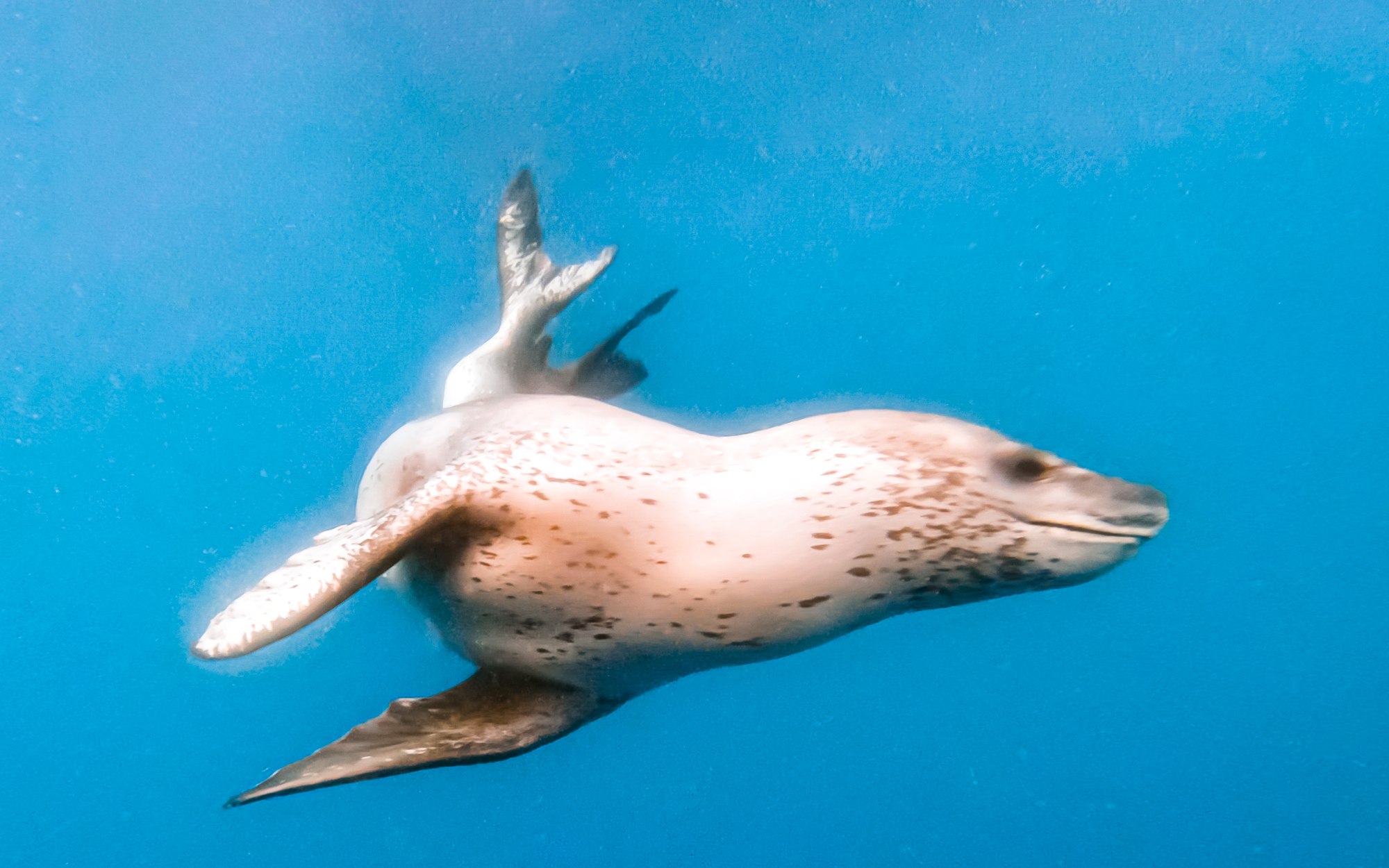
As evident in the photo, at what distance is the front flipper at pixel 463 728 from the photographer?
217 cm

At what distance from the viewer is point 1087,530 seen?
1855mm

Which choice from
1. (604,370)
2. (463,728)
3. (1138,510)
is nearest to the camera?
(1138,510)

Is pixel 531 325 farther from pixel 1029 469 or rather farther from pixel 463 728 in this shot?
pixel 1029 469

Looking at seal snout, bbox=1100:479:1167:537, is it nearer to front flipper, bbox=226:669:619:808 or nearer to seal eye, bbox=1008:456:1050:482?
seal eye, bbox=1008:456:1050:482

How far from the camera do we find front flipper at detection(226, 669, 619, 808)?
2168mm

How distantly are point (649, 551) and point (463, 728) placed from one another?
2.99 feet

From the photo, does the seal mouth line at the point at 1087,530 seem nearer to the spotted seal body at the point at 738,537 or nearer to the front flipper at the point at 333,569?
the spotted seal body at the point at 738,537

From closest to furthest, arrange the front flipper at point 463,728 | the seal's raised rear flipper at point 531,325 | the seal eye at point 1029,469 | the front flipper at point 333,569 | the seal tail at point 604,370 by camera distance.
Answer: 1. the front flipper at point 333,569
2. the seal eye at point 1029,469
3. the front flipper at point 463,728
4. the seal's raised rear flipper at point 531,325
5. the seal tail at point 604,370

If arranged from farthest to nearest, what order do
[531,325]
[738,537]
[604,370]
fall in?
[604,370], [531,325], [738,537]

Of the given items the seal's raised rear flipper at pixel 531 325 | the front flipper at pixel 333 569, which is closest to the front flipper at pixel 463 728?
the front flipper at pixel 333 569

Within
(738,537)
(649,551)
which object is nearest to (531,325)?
(649,551)

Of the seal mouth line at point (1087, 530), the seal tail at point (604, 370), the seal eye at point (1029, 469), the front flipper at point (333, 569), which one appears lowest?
the seal mouth line at point (1087, 530)

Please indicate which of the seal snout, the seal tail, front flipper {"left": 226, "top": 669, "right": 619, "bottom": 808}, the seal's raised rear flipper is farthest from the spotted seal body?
the seal tail

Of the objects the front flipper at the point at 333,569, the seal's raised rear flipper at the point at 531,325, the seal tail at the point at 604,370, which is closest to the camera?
the front flipper at the point at 333,569
